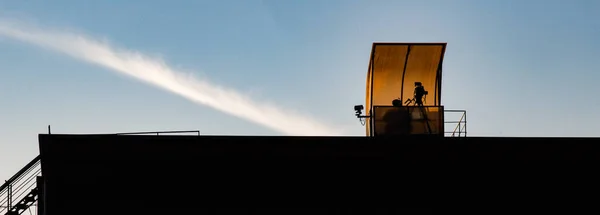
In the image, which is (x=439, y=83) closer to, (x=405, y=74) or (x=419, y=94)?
(x=405, y=74)

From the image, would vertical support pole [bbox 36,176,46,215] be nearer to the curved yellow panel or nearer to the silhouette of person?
the curved yellow panel

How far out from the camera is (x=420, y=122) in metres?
24.5

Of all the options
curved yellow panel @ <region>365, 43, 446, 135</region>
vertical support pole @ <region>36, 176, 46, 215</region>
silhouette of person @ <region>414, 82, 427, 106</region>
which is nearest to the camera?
vertical support pole @ <region>36, 176, 46, 215</region>

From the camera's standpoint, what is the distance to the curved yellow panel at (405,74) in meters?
26.8

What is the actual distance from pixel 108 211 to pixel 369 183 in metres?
6.58

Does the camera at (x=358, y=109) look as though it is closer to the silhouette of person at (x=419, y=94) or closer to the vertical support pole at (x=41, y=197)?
the silhouette of person at (x=419, y=94)

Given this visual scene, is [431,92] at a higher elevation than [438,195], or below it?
higher

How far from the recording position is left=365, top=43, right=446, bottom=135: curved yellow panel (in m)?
26.8

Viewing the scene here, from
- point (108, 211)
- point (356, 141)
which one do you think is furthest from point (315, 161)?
point (108, 211)

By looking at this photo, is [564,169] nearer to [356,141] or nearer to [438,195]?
[438,195]

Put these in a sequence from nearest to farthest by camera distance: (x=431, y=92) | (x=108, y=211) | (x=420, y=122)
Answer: (x=108, y=211) < (x=420, y=122) < (x=431, y=92)

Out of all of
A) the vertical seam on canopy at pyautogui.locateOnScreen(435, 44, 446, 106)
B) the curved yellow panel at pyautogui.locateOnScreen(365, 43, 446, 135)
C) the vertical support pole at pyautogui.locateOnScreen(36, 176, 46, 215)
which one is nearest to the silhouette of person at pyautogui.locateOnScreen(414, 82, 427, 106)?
the curved yellow panel at pyautogui.locateOnScreen(365, 43, 446, 135)

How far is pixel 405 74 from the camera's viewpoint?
27.0 m

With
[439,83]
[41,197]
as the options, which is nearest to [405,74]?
[439,83]
